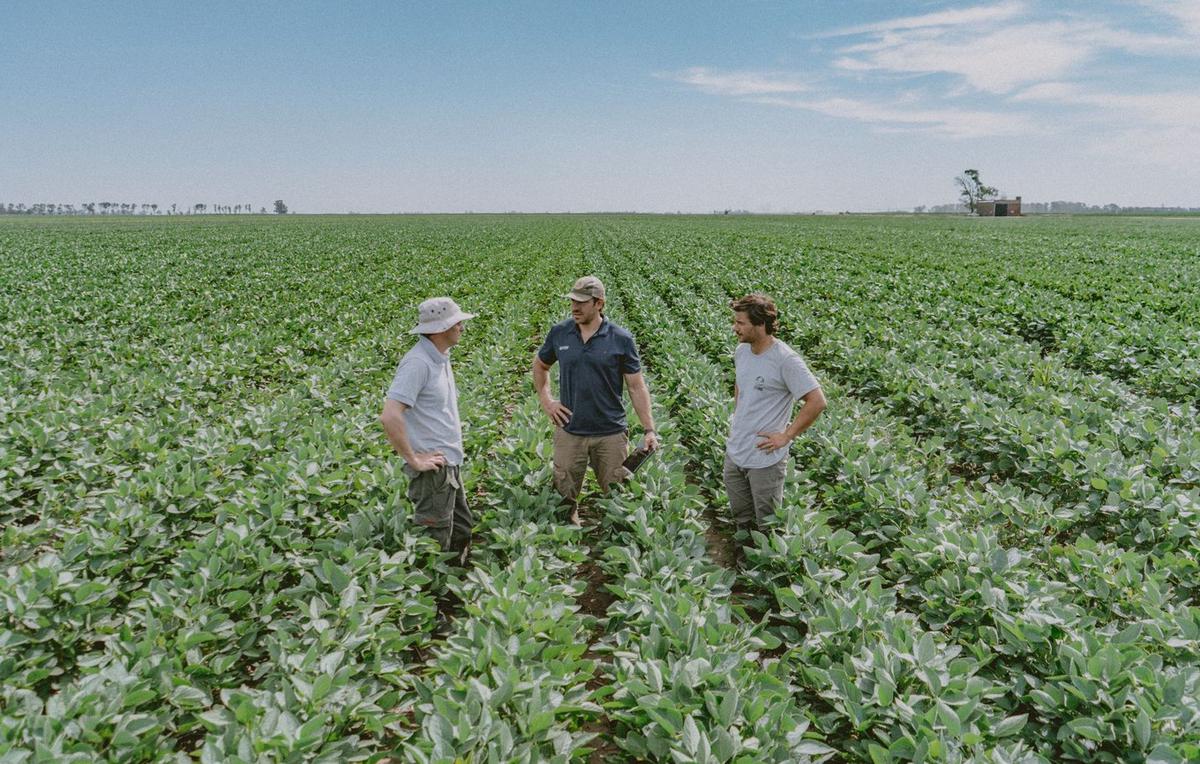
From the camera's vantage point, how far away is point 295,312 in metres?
15.7

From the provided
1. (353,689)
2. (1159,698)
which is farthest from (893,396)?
(353,689)

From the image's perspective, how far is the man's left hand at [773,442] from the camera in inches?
156

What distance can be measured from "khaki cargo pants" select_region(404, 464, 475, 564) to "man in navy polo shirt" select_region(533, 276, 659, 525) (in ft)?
2.88

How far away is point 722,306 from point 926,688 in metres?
13.7

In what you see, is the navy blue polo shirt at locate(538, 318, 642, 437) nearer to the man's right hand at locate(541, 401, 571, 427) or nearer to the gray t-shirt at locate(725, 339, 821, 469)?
the man's right hand at locate(541, 401, 571, 427)

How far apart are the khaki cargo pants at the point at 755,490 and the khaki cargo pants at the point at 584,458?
825 mm

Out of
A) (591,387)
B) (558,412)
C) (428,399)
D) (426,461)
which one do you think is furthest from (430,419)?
(591,387)

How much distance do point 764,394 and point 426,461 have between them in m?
2.19

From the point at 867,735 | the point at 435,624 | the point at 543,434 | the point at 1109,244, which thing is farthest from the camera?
the point at 1109,244

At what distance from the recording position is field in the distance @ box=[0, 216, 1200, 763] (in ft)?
8.89

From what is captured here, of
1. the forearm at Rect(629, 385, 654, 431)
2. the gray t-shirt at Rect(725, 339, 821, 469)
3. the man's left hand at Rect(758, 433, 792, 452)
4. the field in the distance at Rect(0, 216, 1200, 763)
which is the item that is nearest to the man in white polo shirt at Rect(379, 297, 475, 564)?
the field in the distance at Rect(0, 216, 1200, 763)

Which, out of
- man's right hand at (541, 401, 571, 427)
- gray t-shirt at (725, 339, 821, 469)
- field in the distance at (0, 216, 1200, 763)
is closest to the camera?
field in the distance at (0, 216, 1200, 763)

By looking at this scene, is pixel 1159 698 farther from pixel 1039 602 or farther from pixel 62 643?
pixel 62 643

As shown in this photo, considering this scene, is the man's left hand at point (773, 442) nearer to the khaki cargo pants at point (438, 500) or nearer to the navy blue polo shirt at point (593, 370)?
the navy blue polo shirt at point (593, 370)
